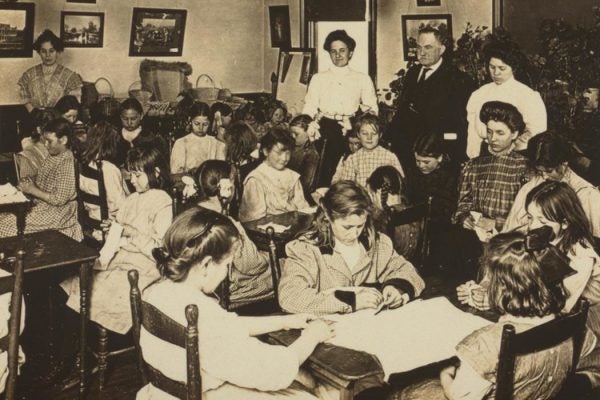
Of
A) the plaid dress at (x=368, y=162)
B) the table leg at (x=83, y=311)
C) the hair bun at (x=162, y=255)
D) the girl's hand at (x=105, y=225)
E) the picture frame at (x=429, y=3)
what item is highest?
the picture frame at (x=429, y=3)

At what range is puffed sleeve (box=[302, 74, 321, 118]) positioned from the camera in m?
6.80

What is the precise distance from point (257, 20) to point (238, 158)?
5.57m

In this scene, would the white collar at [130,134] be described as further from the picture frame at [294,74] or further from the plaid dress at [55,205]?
the picture frame at [294,74]

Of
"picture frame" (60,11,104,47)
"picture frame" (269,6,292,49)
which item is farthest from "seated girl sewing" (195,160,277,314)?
"picture frame" (269,6,292,49)

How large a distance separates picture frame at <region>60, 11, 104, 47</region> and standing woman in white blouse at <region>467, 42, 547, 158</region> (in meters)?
5.73

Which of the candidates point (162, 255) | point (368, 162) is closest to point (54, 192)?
point (368, 162)

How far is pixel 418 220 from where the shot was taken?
11.6ft

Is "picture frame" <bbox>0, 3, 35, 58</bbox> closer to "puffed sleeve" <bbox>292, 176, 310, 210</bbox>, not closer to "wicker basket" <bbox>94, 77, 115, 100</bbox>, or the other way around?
"wicker basket" <bbox>94, 77, 115, 100</bbox>

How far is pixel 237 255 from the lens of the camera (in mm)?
3645

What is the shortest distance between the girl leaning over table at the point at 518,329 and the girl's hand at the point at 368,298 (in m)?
0.45

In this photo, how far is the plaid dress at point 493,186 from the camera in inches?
164

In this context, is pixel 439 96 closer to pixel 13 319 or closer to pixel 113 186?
pixel 113 186

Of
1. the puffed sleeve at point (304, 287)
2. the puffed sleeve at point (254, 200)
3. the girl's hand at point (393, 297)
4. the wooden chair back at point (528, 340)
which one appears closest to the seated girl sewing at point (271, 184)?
the puffed sleeve at point (254, 200)

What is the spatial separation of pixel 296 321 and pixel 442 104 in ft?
11.9
